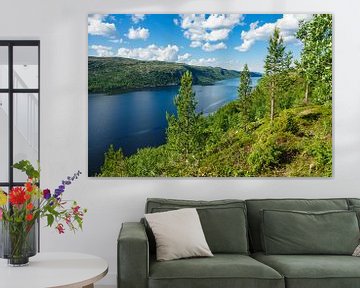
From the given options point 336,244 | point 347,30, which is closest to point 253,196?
point 336,244

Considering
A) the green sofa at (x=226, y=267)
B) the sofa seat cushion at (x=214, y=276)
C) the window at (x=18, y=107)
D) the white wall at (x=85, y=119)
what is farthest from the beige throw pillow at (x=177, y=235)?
the window at (x=18, y=107)

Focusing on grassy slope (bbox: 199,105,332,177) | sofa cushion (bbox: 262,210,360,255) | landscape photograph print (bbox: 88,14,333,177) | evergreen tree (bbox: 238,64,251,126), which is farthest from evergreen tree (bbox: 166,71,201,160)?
sofa cushion (bbox: 262,210,360,255)

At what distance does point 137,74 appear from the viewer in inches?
198

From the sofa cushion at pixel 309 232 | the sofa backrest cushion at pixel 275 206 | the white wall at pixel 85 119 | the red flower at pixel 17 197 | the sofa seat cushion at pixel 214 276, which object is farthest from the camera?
the white wall at pixel 85 119

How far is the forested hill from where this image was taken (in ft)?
16.3

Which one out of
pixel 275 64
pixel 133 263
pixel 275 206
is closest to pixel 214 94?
pixel 275 64

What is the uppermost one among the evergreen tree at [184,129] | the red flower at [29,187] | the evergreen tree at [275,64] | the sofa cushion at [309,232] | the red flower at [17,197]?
the evergreen tree at [275,64]

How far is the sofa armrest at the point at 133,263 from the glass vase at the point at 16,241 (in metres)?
0.60

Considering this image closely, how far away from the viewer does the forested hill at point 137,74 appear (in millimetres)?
4977

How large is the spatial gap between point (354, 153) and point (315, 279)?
1528 millimetres

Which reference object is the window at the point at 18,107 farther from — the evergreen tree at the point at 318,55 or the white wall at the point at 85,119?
the evergreen tree at the point at 318,55

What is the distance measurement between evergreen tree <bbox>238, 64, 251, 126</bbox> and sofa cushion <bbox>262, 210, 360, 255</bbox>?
912 mm

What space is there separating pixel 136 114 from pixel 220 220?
117 centimetres

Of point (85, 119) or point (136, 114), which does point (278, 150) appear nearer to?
point (136, 114)
